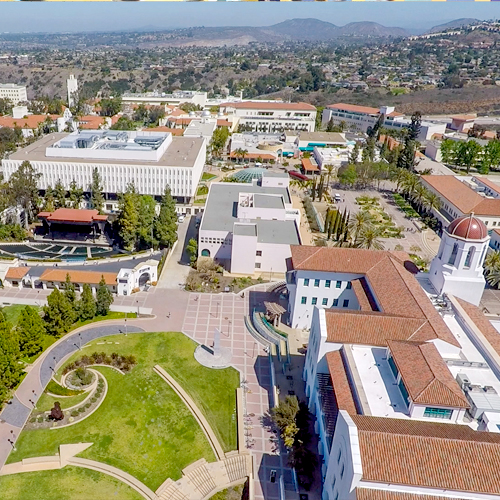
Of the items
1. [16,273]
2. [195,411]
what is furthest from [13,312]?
[195,411]

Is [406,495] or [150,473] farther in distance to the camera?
[150,473]

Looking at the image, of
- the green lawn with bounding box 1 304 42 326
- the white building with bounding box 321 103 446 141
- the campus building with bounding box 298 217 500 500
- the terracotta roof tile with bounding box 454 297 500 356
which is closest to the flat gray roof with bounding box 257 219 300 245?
the campus building with bounding box 298 217 500 500

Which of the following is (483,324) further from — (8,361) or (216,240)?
(8,361)

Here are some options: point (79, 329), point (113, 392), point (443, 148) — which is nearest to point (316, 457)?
point (113, 392)

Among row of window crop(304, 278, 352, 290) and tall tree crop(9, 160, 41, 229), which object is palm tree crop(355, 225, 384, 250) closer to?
row of window crop(304, 278, 352, 290)

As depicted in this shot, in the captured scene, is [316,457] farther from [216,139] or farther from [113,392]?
[216,139]

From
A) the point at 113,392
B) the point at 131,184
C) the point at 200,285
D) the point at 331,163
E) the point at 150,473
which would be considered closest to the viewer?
→ the point at 150,473

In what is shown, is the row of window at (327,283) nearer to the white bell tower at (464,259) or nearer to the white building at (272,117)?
the white bell tower at (464,259)
